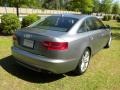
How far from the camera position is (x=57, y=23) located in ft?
18.2

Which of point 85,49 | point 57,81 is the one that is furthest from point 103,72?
point 57,81

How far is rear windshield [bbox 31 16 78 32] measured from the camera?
5.28 metres

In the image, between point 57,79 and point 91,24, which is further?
point 91,24

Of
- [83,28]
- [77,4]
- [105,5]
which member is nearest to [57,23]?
[83,28]

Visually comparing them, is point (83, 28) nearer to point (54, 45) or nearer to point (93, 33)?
point (93, 33)

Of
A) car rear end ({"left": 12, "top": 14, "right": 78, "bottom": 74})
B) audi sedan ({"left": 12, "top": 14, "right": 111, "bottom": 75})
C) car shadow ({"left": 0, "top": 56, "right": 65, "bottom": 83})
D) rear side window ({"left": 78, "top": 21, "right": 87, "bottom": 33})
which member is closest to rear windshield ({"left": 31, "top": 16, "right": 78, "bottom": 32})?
audi sedan ({"left": 12, "top": 14, "right": 111, "bottom": 75})

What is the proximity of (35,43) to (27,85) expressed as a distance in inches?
38.5

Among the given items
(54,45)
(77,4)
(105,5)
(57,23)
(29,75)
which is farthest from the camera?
(105,5)

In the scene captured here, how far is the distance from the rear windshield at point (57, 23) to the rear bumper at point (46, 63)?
2.78 feet

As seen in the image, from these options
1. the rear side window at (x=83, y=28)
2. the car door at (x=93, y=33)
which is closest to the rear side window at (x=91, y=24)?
the car door at (x=93, y=33)

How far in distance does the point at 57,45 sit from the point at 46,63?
456 mm

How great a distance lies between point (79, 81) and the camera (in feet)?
17.2

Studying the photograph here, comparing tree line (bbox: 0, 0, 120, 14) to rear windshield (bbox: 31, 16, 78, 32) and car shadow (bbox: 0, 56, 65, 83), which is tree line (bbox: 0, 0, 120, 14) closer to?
rear windshield (bbox: 31, 16, 78, 32)

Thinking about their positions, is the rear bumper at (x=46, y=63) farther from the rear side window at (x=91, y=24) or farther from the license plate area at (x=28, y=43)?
the rear side window at (x=91, y=24)
